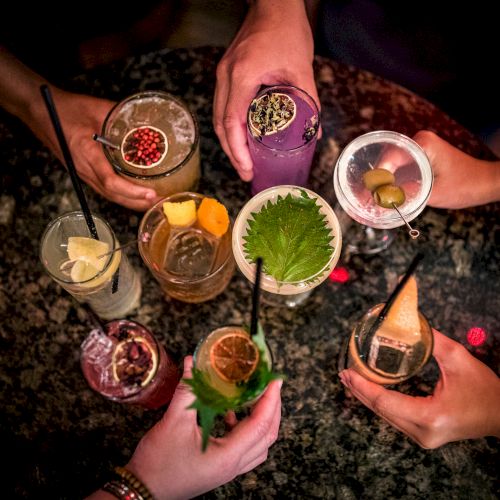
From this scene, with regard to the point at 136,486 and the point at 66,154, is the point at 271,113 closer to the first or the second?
the point at 66,154

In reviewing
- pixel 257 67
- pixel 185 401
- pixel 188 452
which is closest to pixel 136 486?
pixel 188 452

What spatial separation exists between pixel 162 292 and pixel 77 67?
1869mm

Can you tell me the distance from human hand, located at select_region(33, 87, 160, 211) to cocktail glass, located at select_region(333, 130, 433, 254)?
2.46 ft

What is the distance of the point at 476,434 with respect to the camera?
1.90 m

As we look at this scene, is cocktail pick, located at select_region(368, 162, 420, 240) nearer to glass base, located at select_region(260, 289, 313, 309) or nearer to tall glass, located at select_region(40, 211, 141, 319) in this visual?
glass base, located at select_region(260, 289, 313, 309)

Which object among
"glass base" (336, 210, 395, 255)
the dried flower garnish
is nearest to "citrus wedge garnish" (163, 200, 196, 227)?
the dried flower garnish

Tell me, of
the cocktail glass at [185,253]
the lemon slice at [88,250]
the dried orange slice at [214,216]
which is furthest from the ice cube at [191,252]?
the lemon slice at [88,250]

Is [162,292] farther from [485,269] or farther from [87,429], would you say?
[485,269]

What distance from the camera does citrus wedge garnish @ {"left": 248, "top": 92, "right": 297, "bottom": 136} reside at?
74.3 inches

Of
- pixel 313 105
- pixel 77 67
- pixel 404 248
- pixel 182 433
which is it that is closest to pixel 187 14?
pixel 77 67

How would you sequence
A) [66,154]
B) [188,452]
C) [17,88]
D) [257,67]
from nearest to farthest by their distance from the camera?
[66,154] → [188,452] → [257,67] → [17,88]

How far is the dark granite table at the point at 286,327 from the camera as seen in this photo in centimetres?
196

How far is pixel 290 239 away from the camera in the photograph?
1.82 metres

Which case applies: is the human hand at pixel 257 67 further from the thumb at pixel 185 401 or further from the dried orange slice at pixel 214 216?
the thumb at pixel 185 401
